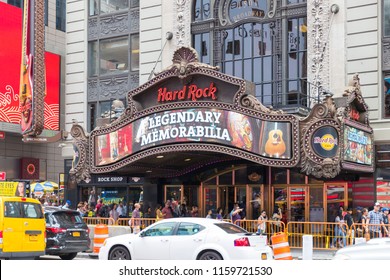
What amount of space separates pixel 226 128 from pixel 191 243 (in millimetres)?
7740

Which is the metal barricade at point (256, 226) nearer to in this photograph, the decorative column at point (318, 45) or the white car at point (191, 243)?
the decorative column at point (318, 45)

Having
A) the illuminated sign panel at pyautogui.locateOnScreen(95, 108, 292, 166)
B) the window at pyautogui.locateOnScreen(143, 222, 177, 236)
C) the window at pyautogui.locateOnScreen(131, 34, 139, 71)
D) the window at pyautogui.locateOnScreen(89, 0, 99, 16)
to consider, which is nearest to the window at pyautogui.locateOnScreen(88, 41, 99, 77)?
the window at pyautogui.locateOnScreen(89, 0, 99, 16)

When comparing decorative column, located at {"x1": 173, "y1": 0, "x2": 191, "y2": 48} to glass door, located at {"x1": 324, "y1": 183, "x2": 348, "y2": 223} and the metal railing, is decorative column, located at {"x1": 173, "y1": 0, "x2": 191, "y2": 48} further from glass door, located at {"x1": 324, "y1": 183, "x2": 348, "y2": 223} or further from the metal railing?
the metal railing

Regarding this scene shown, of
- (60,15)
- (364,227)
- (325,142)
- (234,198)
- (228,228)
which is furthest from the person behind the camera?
(60,15)

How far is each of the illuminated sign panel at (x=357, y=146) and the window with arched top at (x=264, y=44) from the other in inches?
130

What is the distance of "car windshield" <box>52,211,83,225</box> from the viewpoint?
70.0ft

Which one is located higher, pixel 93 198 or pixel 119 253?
pixel 93 198

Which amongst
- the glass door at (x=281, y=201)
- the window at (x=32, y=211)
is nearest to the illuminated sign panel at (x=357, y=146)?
the glass door at (x=281, y=201)

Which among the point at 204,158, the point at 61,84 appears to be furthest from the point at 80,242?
the point at 61,84

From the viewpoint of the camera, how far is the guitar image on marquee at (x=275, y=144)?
23562 mm

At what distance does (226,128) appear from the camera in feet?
79.7

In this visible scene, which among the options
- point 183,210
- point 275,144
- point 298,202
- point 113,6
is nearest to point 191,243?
point 275,144

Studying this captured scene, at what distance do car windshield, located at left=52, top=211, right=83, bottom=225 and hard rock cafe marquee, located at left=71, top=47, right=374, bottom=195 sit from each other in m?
4.95

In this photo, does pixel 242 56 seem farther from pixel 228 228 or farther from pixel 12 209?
pixel 12 209
